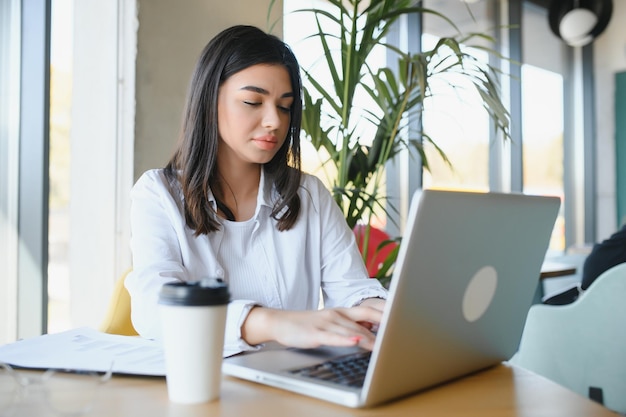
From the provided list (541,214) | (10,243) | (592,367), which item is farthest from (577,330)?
(10,243)

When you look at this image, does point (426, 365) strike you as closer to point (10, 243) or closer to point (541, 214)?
point (541, 214)

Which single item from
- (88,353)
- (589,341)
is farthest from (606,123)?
(88,353)

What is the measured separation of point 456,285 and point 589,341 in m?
1.53

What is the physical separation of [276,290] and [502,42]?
4.65m

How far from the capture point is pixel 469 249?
2.43 ft

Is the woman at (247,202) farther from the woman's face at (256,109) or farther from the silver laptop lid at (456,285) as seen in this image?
the silver laptop lid at (456,285)

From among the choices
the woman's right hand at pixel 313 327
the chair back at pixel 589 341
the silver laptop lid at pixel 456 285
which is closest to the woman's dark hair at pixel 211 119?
the woman's right hand at pixel 313 327

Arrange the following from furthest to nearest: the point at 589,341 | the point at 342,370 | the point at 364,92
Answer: the point at 364,92 → the point at 589,341 → the point at 342,370

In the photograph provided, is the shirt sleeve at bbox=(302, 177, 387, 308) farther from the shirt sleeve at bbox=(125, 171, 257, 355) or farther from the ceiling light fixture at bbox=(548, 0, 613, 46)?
the ceiling light fixture at bbox=(548, 0, 613, 46)

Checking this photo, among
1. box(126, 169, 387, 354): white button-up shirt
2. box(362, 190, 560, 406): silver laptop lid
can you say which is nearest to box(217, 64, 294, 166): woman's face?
box(126, 169, 387, 354): white button-up shirt

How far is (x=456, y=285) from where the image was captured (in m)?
0.75

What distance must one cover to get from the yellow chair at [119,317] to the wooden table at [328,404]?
549 mm

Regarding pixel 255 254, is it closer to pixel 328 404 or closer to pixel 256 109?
pixel 256 109

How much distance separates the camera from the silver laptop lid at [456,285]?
2.19ft
